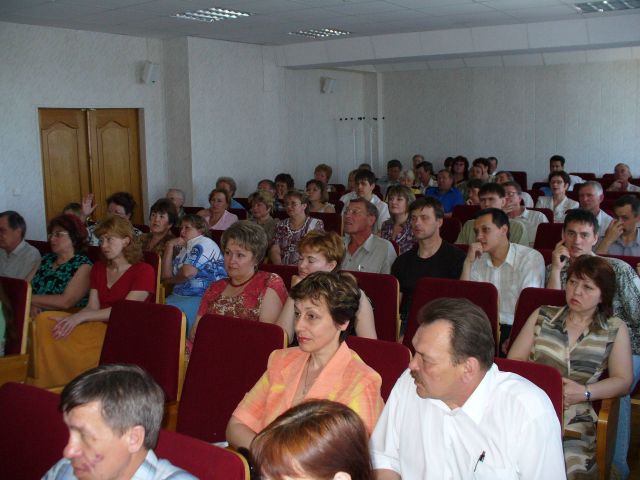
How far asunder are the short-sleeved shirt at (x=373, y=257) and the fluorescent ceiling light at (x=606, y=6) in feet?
14.0

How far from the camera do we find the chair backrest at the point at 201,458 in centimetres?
172

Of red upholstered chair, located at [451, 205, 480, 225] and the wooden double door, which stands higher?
the wooden double door

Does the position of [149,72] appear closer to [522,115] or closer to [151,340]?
[151,340]

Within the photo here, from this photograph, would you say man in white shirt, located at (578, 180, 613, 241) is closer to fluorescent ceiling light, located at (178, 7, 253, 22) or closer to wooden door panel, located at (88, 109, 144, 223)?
fluorescent ceiling light, located at (178, 7, 253, 22)

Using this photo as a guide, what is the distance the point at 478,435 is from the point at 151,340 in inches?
64.7

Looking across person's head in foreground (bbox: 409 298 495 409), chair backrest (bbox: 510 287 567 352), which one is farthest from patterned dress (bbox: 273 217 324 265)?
person's head in foreground (bbox: 409 298 495 409)

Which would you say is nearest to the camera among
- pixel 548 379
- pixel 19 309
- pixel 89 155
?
pixel 548 379

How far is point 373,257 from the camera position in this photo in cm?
478

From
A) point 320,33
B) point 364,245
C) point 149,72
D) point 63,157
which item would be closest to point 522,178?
point 320,33

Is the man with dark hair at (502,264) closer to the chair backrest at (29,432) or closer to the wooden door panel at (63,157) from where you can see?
the chair backrest at (29,432)

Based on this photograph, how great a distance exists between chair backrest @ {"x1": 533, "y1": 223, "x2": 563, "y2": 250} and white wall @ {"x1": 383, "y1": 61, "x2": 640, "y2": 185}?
22.1 feet

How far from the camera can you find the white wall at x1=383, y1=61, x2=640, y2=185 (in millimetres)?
11586

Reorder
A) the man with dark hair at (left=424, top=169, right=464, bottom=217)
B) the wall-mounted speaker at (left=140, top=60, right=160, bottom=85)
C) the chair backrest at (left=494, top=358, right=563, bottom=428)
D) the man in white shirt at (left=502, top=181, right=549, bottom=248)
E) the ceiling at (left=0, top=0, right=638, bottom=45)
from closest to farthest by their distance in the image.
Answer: the chair backrest at (left=494, top=358, right=563, bottom=428), the man in white shirt at (left=502, top=181, right=549, bottom=248), the ceiling at (left=0, top=0, right=638, bottom=45), the man with dark hair at (left=424, top=169, right=464, bottom=217), the wall-mounted speaker at (left=140, top=60, right=160, bottom=85)

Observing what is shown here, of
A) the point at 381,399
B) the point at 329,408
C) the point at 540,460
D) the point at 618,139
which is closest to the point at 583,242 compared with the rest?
the point at 381,399
